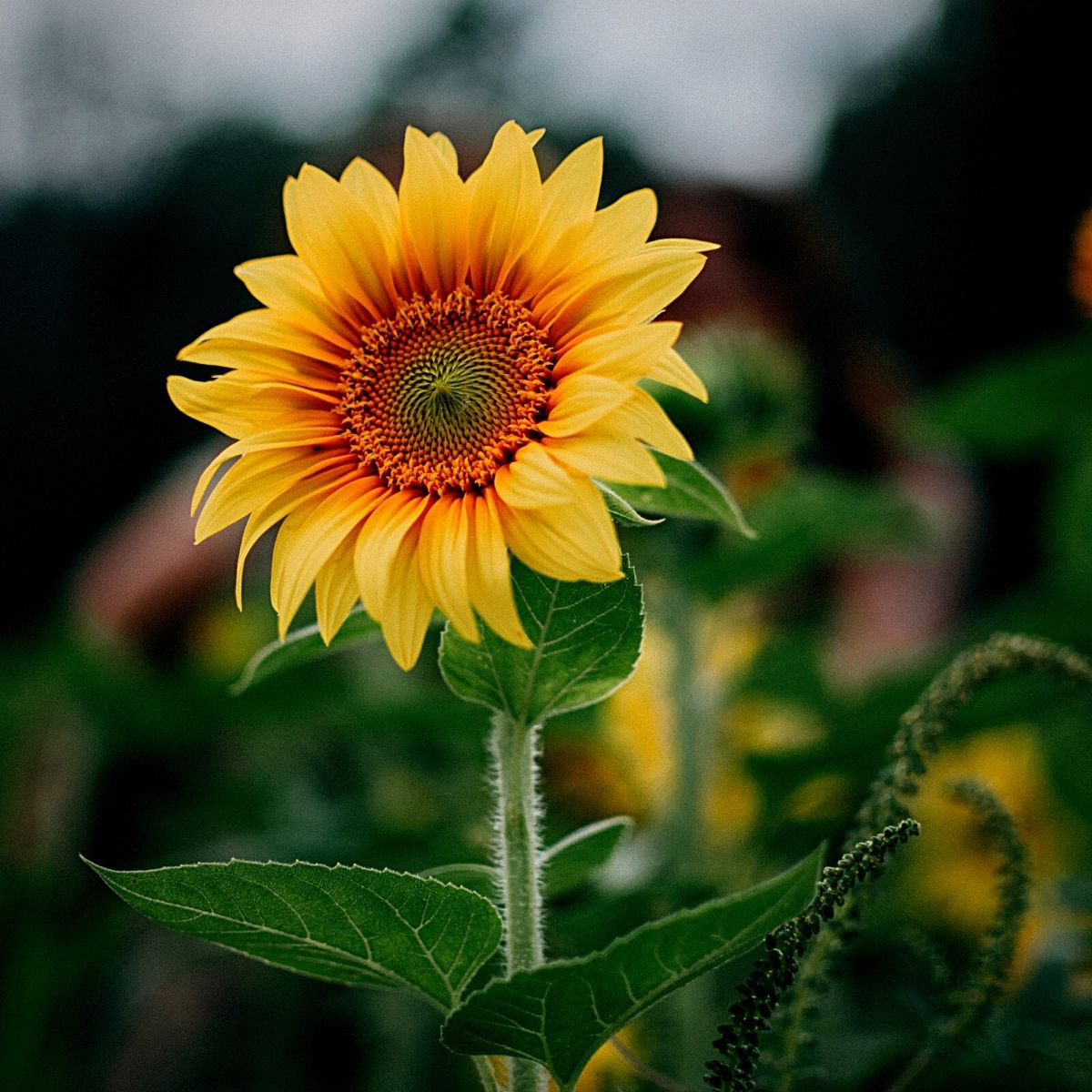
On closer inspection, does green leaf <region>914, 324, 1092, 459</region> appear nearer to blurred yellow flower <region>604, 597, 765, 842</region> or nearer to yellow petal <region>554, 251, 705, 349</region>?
blurred yellow flower <region>604, 597, 765, 842</region>

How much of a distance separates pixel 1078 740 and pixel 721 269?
1.08m

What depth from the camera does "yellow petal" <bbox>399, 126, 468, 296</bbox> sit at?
0.37 m

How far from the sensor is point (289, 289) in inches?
15.3

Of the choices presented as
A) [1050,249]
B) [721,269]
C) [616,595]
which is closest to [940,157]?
[1050,249]

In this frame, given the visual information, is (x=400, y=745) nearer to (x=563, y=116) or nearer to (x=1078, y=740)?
(x=1078, y=740)

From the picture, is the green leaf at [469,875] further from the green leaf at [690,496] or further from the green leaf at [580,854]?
the green leaf at [690,496]

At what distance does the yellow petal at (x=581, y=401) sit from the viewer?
327 mm

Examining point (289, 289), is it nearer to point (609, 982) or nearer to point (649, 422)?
point (649, 422)

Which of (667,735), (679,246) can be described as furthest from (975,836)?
(679,246)

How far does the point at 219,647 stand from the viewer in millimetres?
1527

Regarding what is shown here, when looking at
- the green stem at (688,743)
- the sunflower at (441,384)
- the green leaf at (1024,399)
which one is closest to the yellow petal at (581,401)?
the sunflower at (441,384)

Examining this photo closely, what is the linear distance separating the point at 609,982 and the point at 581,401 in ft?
0.53

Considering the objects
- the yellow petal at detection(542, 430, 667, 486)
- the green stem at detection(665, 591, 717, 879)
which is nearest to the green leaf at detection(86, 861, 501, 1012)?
the yellow petal at detection(542, 430, 667, 486)

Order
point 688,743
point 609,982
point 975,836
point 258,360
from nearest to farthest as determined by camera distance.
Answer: point 609,982, point 258,360, point 688,743, point 975,836
